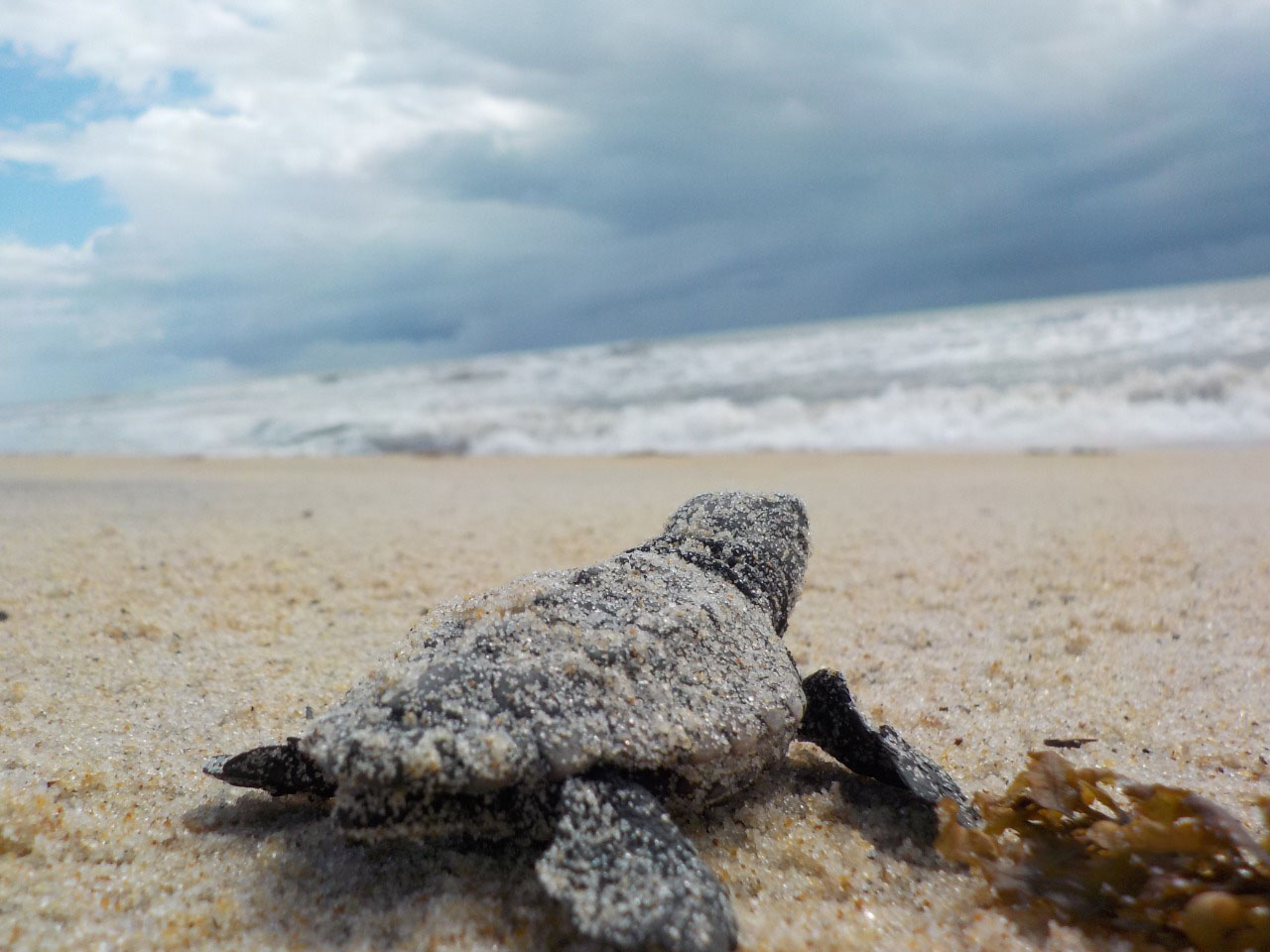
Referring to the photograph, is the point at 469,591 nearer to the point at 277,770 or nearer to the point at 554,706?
the point at 277,770

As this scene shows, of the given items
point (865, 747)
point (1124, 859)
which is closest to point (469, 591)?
point (865, 747)

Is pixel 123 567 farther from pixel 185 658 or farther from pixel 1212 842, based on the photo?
pixel 1212 842

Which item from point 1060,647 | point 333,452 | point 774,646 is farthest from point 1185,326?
point 774,646

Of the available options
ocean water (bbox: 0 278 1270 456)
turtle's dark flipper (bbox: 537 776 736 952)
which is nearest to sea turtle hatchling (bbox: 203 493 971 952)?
turtle's dark flipper (bbox: 537 776 736 952)

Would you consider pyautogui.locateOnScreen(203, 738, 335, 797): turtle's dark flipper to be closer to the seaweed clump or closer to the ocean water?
the seaweed clump

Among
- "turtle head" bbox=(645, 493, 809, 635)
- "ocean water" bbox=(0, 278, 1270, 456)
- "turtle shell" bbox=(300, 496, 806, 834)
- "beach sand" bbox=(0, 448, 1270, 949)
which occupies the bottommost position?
"beach sand" bbox=(0, 448, 1270, 949)

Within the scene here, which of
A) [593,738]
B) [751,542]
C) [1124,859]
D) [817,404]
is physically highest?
[817,404]
